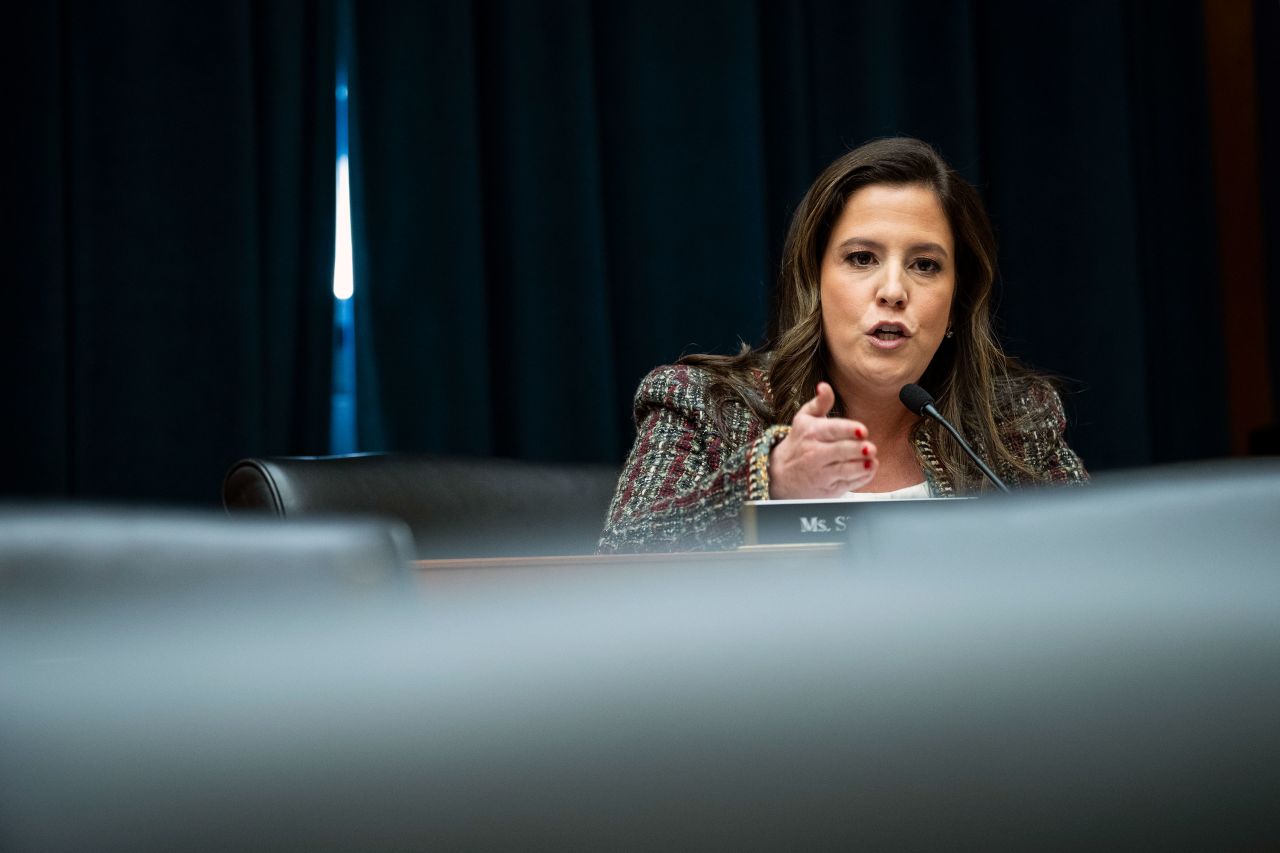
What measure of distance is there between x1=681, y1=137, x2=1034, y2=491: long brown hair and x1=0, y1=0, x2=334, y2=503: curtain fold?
2.94ft

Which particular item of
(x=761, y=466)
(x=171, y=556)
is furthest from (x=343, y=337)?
(x=171, y=556)

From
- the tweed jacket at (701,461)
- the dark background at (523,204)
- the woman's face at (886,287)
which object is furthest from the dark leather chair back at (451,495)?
the dark background at (523,204)

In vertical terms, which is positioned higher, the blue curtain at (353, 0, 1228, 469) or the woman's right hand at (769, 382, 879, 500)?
the blue curtain at (353, 0, 1228, 469)

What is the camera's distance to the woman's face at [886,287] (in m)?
1.90

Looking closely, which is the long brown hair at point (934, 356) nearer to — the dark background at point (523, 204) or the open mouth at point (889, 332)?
the open mouth at point (889, 332)

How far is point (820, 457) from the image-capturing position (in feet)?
4.49

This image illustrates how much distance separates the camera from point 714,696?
285 millimetres

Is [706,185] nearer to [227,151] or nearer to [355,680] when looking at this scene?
[227,151]

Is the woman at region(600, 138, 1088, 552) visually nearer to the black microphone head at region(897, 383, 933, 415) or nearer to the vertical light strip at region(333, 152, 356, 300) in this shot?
the black microphone head at region(897, 383, 933, 415)

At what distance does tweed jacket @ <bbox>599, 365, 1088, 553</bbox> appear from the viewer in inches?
66.8

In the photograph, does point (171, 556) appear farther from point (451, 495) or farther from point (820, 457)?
point (451, 495)

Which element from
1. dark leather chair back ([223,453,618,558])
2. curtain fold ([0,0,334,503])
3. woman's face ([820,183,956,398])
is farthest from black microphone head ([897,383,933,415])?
curtain fold ([0,0,334,503])

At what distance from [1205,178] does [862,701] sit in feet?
11.2

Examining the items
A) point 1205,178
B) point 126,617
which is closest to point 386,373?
point 1205,178
